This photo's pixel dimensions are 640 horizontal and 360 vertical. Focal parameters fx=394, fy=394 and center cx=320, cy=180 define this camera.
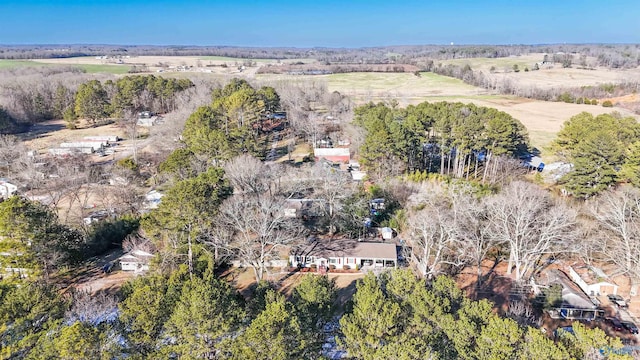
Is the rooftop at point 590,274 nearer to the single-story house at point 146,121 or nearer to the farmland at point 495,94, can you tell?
the farmland at point 495,94

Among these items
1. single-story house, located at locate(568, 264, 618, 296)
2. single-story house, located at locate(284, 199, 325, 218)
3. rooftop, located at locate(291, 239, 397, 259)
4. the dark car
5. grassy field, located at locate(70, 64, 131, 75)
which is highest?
grassy field, located at locate(70, 64, 131, 75)

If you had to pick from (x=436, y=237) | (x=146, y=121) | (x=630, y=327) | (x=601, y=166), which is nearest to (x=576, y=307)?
(x=630, y=327)

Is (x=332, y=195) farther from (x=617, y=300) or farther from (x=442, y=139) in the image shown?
(x=617, y=300)

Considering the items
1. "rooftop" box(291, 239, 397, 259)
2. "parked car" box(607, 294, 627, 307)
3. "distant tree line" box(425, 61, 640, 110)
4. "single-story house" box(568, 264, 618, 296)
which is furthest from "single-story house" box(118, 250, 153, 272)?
"distant tree line" box(425, 61, 640, 110)

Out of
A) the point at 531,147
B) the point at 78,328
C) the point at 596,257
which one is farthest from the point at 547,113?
the point at 78,328

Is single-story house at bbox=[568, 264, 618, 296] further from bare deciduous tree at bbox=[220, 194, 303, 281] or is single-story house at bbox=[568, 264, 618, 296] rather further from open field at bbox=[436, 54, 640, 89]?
open field at bbox=[436, 54, 640, 89]

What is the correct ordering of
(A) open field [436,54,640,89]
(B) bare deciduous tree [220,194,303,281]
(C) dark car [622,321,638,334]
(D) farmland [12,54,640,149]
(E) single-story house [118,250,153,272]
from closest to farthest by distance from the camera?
(C) dark car [622,321,638,334]
(B) bare deciduous tree [220,194,303,281]
(E) single-story house [118,250,153,272]
(D) farmland [12,54,640,149]
(A) open field [436,54,640,89]

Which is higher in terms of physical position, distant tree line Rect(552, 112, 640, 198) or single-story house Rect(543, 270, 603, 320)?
distant tree line Rect(552, 112, 640, 198)
